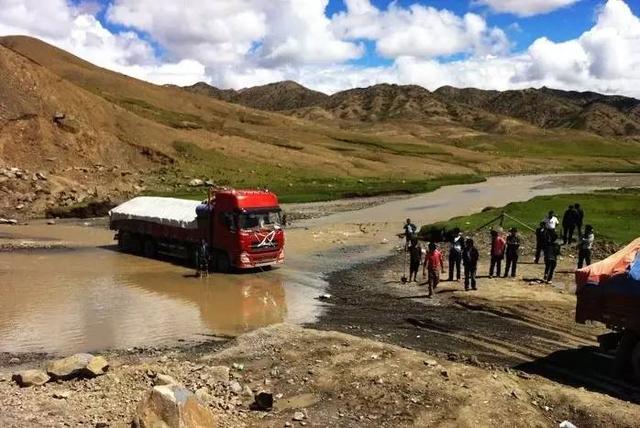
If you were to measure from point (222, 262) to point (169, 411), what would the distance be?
19.0 metres

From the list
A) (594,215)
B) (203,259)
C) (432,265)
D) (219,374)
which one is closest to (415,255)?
(432,265)

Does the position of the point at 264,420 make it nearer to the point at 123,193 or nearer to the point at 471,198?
the point at 123,193

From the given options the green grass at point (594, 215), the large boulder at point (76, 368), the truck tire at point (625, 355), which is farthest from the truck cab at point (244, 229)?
the truck tire at point (625, 355)

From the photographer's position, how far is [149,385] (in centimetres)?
1445

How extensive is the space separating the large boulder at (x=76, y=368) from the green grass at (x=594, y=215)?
26.5 m

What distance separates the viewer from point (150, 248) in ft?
116

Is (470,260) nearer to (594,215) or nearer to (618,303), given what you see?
(618,303)

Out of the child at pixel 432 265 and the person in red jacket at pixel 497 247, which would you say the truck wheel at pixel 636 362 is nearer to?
the child at pixel 432 265

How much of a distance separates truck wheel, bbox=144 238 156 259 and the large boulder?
20273 millimetres

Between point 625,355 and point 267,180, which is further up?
point 267,180

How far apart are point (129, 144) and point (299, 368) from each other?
76.4 meters

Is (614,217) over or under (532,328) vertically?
over

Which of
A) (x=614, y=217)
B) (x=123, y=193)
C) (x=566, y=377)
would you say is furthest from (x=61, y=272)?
(x=123, y=193)

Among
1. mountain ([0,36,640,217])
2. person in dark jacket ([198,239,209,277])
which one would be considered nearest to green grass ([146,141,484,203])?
mountain ([0,36,640,217])
